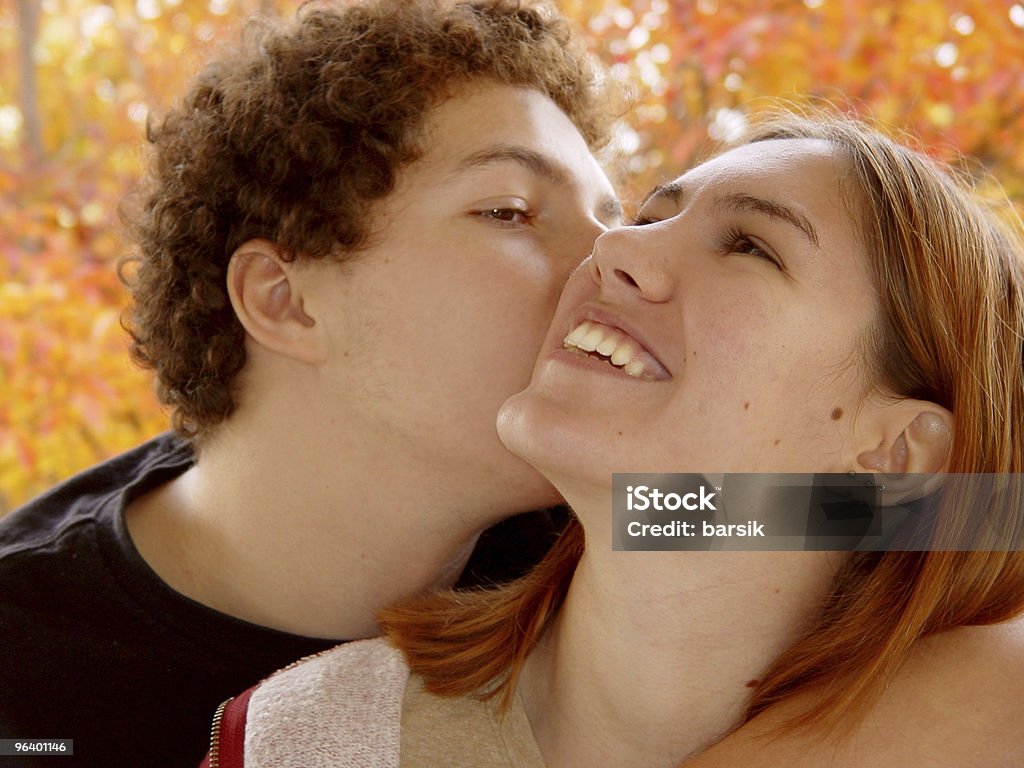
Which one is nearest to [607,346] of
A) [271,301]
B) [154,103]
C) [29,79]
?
[271,301]

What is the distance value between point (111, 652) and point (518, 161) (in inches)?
43.8

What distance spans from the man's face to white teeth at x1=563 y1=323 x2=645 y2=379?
1.18 feet

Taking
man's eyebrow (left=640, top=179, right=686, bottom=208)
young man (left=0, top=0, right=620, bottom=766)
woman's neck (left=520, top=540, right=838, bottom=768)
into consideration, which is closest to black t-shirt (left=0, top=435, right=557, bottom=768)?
young man (left=0, top=0, right=620, bottom=766)

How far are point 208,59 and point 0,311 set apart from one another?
829 millimetres

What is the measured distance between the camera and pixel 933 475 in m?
1.46

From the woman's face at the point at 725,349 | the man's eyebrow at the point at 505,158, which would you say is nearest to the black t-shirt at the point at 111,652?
the woman's face at the point at 725,349

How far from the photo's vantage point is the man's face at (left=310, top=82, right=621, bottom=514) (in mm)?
1871

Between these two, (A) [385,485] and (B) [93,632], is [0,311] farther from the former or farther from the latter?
(A) [385,485]

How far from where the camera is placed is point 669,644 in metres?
1.50

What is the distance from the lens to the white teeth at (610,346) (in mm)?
1437

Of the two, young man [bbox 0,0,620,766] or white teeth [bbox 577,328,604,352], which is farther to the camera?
young man [bbox 0,0,620,766]

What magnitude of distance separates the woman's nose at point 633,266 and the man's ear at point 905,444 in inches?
12.6

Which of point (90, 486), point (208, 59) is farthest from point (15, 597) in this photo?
point (208, 59)

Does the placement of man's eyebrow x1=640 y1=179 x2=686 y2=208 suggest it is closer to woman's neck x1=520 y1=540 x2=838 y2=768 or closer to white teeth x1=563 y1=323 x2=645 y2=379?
white teeth x1=563 y1=323 x2=645 y2=379
